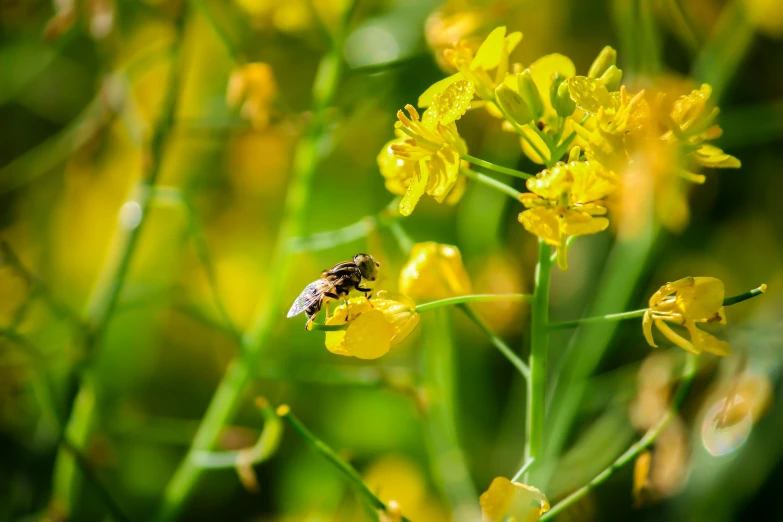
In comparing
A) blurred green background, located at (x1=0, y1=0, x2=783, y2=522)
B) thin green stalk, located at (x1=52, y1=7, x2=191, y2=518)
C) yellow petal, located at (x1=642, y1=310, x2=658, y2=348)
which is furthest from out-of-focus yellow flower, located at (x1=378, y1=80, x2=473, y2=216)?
thin green stalk, located at (x1=52, y1=7, x2=191, y2=518)

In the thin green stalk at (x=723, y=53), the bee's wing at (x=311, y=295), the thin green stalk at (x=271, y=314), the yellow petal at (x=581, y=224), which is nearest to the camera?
the yellow petal at (x=581, y=224)

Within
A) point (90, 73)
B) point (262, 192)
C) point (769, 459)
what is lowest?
point (769, 459)

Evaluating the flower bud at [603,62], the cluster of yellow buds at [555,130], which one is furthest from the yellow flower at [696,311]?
the flower bud at [603,62]

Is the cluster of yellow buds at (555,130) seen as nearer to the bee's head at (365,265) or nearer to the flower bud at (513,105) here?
the flower bud at (513,105)

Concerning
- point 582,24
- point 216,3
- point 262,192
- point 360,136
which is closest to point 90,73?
point 216,3

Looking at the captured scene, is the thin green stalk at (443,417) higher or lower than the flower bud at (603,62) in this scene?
lower

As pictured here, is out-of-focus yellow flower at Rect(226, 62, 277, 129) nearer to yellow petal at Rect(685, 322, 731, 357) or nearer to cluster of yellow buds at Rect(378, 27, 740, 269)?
cluster of yellow buds at Rect(378, 27, 740, 269)

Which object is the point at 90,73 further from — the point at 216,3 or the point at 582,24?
the point at 582,24

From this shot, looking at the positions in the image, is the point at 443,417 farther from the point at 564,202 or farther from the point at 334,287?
the point at 564,202
